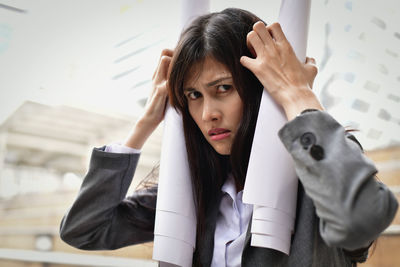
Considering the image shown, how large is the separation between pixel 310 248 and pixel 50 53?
1275 mm

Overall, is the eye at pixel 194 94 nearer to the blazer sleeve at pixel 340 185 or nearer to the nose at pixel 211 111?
the nose at pixel 211 111

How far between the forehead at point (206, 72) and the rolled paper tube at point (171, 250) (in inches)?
13.5

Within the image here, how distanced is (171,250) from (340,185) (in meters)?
0.40

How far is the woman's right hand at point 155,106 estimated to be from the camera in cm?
99

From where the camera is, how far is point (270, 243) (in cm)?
70

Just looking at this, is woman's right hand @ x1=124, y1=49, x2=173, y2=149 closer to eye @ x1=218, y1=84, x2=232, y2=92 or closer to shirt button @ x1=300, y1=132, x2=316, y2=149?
eye @ x1=218, y1=84, x2=232, y2=92

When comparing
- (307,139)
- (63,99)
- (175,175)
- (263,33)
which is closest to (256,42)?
(263,33)

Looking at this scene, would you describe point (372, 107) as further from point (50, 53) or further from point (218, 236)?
point (50, 53)

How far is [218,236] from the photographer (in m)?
0.89

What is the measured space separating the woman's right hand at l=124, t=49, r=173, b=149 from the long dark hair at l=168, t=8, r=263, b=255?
0.27ft

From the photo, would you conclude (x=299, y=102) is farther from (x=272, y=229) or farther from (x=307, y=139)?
(x=272, y=229)

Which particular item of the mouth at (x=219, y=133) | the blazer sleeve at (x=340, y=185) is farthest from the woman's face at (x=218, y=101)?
the blazer sleeve at (x=340, y=185)

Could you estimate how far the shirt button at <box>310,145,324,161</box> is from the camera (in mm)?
617

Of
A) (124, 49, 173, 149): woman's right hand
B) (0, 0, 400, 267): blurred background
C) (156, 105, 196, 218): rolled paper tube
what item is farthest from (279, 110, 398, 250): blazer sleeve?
(0, 0, 400, 267): blurred background
